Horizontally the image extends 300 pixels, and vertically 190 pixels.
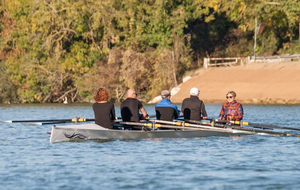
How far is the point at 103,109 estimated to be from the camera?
2094cm

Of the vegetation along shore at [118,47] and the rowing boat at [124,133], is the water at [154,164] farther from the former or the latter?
the vegetation along shore at [118,47]

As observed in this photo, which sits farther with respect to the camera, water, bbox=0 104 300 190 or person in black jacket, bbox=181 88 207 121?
person in black jacket, bbox=181 88 207 121

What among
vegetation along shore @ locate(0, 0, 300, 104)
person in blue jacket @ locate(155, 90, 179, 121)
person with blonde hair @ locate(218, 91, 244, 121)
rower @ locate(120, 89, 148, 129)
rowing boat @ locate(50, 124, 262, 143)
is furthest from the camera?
vegetation along shore @ locate(0, 0, 300, 104)

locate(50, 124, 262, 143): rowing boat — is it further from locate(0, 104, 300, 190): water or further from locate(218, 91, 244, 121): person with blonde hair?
locate(218, 91, 244, 121): person with blonde hair

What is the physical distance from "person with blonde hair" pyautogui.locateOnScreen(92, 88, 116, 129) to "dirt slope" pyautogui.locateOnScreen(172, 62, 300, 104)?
3360cm

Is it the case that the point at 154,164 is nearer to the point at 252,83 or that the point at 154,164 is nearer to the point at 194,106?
the point at 194,106

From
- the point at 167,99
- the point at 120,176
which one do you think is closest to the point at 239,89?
the point at 167,99

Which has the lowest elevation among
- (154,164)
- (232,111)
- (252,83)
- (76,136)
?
(154,164)

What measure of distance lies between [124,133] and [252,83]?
3801cm

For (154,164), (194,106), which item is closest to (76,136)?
(194,106)

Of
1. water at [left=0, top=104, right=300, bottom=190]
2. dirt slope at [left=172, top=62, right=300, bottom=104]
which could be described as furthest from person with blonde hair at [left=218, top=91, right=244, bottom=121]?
dirt slope at [left=172, top=62, right=300, bottom=104]

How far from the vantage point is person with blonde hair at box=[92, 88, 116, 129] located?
68.0 ft

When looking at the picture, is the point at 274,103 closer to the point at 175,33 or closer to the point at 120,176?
the point at 175,33

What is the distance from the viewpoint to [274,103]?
53.2m
